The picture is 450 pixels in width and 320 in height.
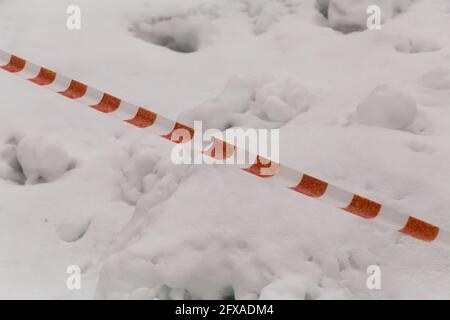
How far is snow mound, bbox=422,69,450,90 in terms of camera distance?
388 cm

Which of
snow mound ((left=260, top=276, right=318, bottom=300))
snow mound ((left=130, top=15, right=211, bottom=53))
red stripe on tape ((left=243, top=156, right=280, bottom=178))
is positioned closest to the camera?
snow mound ((left=260, top=276, right=318, bottom=300))

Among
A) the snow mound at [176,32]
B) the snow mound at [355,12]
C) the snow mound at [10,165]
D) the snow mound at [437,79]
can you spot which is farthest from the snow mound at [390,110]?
the snow mound at [10,165]

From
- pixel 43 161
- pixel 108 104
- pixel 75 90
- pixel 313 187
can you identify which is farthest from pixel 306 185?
pixel 43 161

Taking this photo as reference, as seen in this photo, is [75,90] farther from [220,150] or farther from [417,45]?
[417,45]

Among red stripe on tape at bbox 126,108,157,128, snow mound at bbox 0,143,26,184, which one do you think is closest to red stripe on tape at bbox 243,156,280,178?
red stripe on tape at bbox 126,108,157,128

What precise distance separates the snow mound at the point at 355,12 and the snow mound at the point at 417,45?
1.36 ft

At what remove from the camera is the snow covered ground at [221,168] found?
275cm

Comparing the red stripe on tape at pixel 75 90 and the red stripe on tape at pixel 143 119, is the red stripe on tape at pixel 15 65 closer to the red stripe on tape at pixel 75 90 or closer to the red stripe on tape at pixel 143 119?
the red stripe on tape at pixel 75 90

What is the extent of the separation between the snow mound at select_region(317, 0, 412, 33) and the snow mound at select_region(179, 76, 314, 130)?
1145 millimetres

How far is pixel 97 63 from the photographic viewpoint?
16.3 feet

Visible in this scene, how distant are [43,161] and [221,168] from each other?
142 cm

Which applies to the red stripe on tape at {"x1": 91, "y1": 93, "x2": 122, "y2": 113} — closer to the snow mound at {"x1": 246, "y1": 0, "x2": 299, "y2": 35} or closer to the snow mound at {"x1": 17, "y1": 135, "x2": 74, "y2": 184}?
the snow mound at {"x1": 17, "y1": 135, "x2": 74, "y2": 184}

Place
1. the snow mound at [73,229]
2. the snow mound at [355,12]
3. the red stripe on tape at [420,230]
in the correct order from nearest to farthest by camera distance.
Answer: the red stripe on tape at [420,230] → the snow mound at [73,229] → the snow mound at [355,12]

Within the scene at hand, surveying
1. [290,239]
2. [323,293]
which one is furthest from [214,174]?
[323,293]
